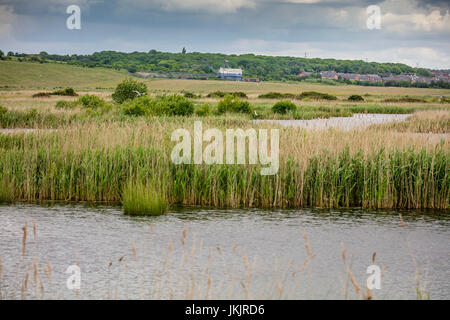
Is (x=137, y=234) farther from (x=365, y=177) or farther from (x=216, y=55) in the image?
(x=216, y=55)

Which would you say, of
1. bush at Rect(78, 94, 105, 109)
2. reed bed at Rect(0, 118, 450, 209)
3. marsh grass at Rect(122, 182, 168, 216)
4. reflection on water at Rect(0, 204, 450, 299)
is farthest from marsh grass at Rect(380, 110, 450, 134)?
bush at Rect(78, 94, 105, 109)

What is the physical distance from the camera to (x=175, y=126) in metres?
15.6

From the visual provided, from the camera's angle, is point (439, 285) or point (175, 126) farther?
point (175, 126)

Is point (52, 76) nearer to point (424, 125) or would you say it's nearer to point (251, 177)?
point (424, 125)

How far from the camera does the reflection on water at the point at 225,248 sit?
6.91 metres

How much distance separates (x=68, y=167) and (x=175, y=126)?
→ 164 inches

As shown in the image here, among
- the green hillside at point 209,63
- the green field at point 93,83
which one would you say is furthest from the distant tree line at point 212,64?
the green field at point 93,83

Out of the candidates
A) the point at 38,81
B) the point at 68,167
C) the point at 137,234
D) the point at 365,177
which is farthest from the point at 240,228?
the point at 38,81

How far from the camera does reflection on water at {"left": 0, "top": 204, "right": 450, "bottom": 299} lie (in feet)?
22.7

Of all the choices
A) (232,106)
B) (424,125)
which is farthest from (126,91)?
(424,125)

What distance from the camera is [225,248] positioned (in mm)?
8523

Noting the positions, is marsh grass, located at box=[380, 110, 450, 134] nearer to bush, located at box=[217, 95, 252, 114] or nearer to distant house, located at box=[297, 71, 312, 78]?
bush, located at box=[217, 95, 252, 114]
